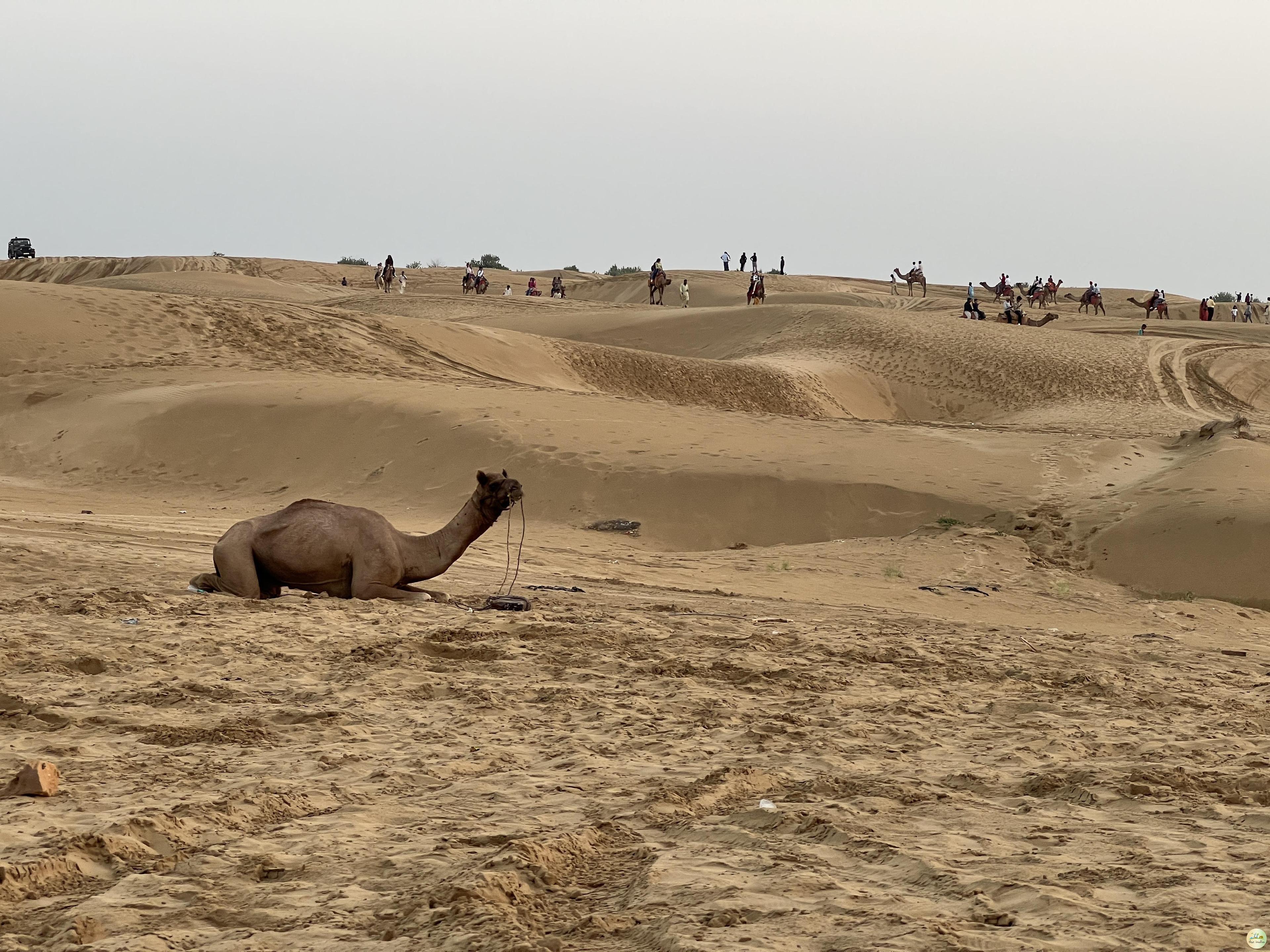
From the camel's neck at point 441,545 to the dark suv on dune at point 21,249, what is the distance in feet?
195

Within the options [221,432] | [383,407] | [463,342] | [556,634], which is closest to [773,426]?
[383,407]

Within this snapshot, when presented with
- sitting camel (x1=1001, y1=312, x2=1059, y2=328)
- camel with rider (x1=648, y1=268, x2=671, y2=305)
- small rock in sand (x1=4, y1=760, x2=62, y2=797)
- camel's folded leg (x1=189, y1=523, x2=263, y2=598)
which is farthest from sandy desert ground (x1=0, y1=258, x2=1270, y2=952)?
camel with rider (x1=648, y1=268, x2=671, y2=305)

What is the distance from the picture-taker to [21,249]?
203 feet

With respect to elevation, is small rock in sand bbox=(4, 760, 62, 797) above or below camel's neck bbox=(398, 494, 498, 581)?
below

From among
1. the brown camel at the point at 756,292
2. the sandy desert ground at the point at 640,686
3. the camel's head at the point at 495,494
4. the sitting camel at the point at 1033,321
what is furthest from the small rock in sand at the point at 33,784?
the brown camel at the point at 756,292

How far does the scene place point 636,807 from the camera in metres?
4.60

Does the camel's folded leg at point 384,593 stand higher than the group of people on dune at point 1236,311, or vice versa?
the group of people on dune at point 1236,311

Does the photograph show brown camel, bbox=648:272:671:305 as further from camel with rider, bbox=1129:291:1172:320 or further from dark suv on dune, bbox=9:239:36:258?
dark suv on dune, bbox=9:239:36:258

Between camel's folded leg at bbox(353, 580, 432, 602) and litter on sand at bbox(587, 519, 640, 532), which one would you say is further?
litter on sand at bbox(587, 519, 640, 532)

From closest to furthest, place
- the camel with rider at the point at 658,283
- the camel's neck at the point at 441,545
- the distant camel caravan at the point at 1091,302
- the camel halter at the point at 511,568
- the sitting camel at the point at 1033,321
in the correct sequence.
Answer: the camel's neck at the point at 441,545 → the camel halter at the point at 511,568 → the sitting camel at the point at 1033,321 → the camel with rider at the point at 658,283 → the distant camel caravan at the point at 1091,302

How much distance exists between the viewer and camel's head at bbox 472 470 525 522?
8555mm

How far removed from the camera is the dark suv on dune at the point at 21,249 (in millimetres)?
61531

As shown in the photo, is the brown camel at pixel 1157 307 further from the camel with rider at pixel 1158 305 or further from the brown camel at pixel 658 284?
the brown camel at pixel 658 284

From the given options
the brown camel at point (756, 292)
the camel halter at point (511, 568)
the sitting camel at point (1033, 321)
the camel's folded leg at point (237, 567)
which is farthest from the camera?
the brown camel at point (756, 292)
